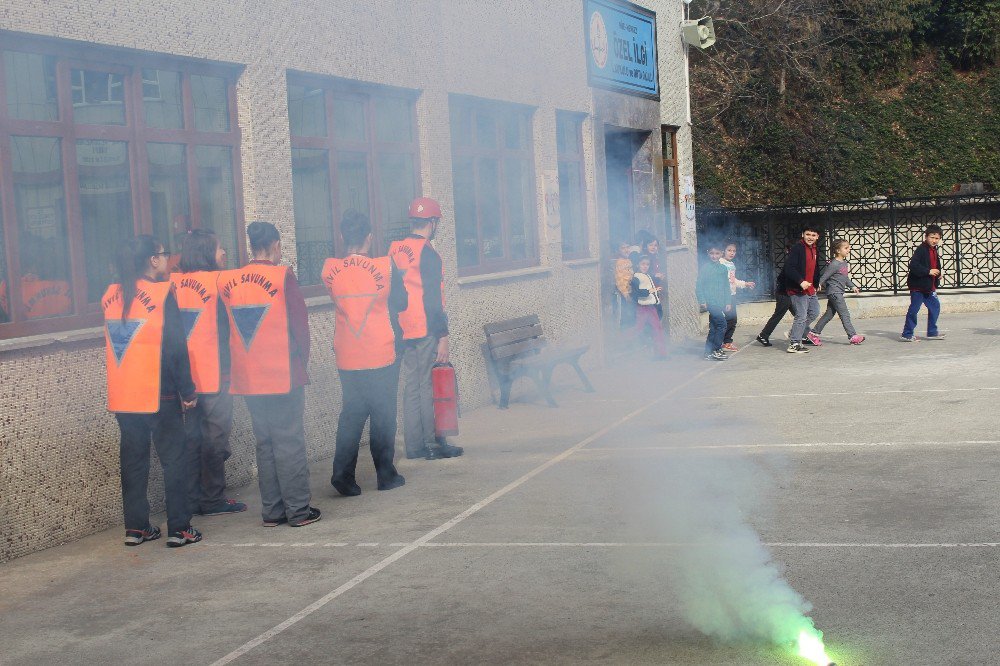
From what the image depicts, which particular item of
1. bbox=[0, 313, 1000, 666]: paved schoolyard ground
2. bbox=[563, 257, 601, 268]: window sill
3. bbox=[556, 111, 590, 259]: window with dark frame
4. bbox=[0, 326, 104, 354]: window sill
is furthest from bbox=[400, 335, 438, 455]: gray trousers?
bbox=[556, 111, 590, 259]: window with dark frame

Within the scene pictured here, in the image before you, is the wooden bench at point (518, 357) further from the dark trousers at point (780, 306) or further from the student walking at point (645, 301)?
the dark trousers at point (780, 306)

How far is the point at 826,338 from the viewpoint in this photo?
16234 mm

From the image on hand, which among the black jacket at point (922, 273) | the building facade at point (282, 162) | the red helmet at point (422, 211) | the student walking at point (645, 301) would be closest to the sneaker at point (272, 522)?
the building facade at point (282, 162)

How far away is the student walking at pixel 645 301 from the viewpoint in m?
14.2

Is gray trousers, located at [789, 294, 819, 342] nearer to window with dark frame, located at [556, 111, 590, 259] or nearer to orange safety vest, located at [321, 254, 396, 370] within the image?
window with dark frame, located at [556, 111, 590, 259]

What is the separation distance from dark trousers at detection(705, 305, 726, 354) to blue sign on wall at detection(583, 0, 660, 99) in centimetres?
290

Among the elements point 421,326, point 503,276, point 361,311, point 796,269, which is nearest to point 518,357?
point 503,276

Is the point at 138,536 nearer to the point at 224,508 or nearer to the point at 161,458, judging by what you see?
the point at 161,458

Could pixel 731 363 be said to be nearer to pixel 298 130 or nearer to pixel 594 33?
pixel 594 33

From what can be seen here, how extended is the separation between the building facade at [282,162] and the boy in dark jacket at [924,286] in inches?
142

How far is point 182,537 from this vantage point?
660 cm

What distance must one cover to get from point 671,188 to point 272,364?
1141cm

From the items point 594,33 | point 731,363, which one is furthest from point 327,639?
point 594,33

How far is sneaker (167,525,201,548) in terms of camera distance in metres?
6.57
